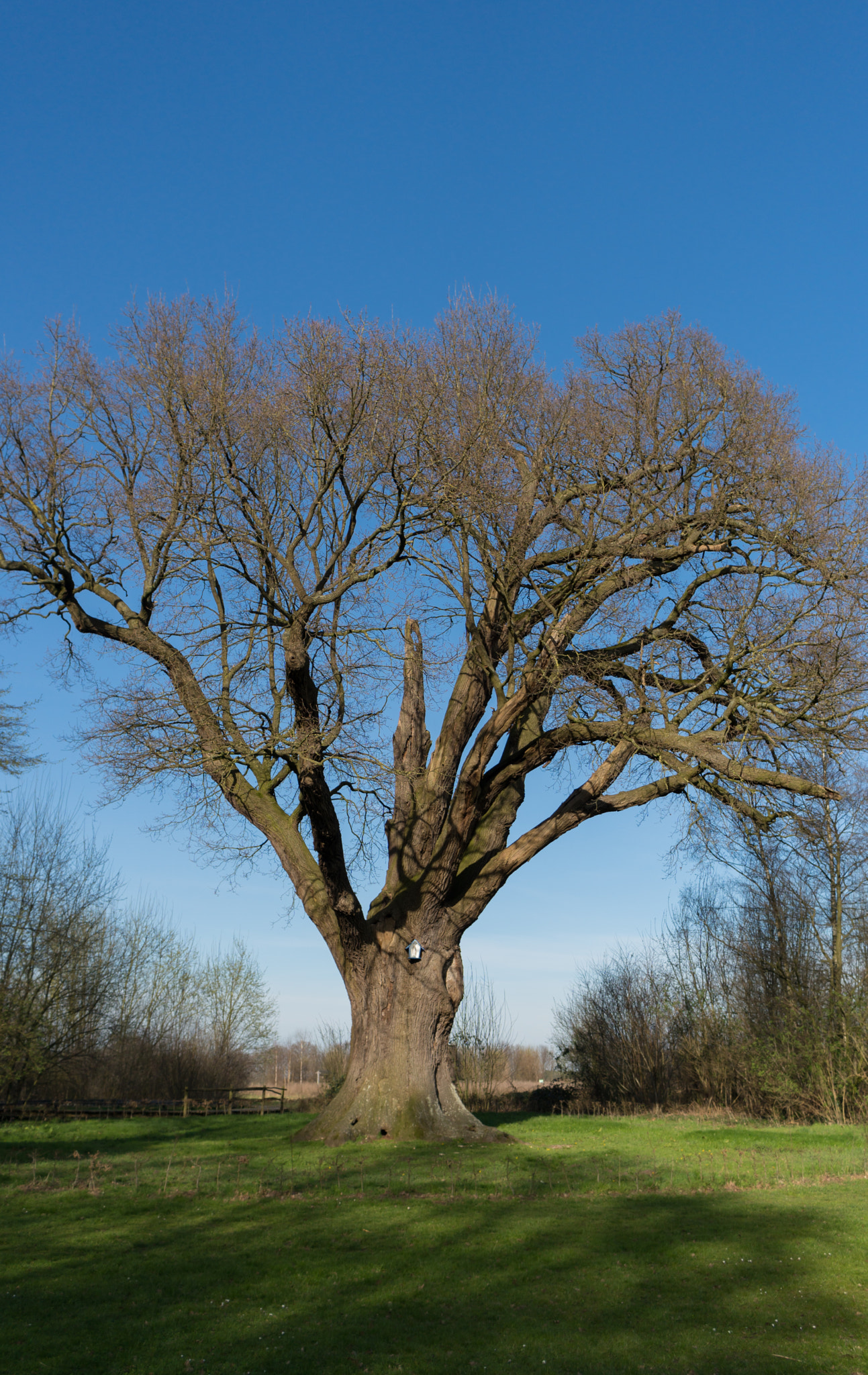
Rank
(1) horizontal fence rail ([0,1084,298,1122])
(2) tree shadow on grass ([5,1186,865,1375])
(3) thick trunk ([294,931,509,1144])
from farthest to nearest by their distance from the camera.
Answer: (1) horizontal fence rail ([0,1084,298,1122]), (3) thick trunk ([294,931,509,1144]), (2) tree shadow on grass ([5,1186,865,1375])

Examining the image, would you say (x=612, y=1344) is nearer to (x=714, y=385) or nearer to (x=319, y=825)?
(x=319, y=825)

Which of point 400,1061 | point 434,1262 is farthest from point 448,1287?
point 400,1061

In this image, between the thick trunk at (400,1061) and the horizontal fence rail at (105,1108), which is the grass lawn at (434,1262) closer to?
the thick trunk at (400,1061)

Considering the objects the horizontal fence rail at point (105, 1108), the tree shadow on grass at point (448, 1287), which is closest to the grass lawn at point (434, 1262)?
the tree shadow on grass at point (448, 1287)

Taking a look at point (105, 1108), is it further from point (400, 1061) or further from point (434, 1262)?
point (434, 1262)

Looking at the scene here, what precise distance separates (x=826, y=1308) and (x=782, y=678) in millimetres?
8715

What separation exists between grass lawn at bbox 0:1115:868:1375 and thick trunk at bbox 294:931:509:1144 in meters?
0.77

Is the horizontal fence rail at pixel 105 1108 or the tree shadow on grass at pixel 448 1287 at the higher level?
the horizontal fence rail at pixel 105 1108

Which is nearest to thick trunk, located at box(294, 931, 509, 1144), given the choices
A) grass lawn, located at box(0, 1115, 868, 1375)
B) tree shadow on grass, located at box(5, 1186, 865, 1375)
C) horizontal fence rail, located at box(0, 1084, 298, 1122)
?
grass lawn, located at box(0, 1115, 868, 1375)

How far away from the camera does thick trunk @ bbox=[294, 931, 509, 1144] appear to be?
13.5 metres

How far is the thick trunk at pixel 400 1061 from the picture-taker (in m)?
13.5

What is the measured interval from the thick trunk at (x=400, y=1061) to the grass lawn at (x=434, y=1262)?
0.77 meters

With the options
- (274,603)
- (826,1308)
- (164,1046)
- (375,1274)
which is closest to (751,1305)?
(826,1308)

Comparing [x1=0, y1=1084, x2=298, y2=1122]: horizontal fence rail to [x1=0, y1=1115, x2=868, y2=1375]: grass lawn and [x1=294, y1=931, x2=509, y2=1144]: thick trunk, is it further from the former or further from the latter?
[x1=0, y1=1115, x2=868, y2=1375]: grass lawn
